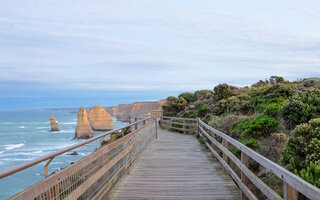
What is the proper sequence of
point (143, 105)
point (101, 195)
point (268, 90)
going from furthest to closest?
1. point (143, 105)
2. point (268, 90)
3. point (101, 195)

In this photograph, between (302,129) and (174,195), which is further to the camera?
(302,129)

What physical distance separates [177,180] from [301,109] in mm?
4510

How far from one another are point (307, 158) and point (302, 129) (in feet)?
2.72

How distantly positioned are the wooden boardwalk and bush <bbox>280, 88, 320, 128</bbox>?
8.75 feet

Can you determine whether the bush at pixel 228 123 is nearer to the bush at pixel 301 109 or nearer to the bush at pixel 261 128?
the bush at pixel 261 128

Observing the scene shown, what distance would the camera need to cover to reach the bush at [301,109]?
8.04m

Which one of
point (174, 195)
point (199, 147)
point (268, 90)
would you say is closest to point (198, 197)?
point (174, 195)

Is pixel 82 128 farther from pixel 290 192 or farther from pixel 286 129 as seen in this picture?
pixel 290 192

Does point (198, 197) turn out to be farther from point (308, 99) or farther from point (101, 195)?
point (308, 99)

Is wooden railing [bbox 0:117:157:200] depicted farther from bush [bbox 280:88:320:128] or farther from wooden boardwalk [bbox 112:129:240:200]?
bush [bbox 280:88:320:128]

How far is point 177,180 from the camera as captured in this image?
263 inches

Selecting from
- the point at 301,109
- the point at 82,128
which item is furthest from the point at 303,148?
the point at 82,128

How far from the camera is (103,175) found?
190 inches

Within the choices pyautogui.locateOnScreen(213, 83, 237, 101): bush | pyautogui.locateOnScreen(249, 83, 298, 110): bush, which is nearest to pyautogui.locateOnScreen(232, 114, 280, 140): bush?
pyautogui.locateOnScreen(249, 83, 298, 110): bush
